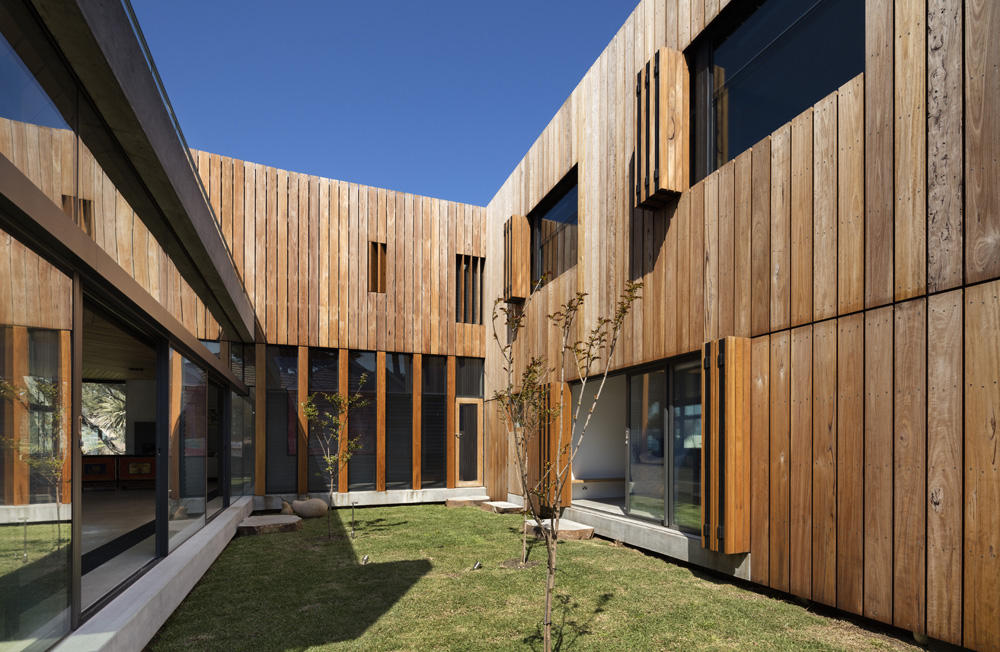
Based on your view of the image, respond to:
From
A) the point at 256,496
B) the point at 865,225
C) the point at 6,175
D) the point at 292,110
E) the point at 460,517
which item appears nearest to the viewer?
the point at 6,175

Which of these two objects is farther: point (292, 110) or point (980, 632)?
point (292, 110)

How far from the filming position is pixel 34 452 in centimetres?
267

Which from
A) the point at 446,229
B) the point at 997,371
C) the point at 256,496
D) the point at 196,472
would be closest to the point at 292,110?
the point at 446,229

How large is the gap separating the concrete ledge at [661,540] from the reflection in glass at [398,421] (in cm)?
437

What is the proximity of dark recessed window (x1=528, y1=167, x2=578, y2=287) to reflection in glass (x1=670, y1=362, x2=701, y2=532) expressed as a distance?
3179 millimetres

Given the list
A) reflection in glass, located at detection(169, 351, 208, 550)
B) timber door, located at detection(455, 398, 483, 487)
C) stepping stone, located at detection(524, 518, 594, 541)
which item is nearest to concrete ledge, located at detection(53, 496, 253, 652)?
reflection in glass, located at detection(169, 351, 208, 550)

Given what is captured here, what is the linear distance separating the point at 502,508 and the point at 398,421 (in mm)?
3023

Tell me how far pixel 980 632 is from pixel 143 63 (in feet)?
20.7

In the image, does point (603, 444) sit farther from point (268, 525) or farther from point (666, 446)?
point (268, 525)

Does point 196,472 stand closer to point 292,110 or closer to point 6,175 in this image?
point 6,175

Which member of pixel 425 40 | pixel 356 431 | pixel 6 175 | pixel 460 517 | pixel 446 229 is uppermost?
pixel 425 40

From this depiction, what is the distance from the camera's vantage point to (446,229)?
503 inches

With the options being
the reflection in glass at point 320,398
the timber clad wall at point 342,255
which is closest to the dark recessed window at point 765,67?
the timber clad wall at point 342,255

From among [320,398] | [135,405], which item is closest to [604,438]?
[320,398]
